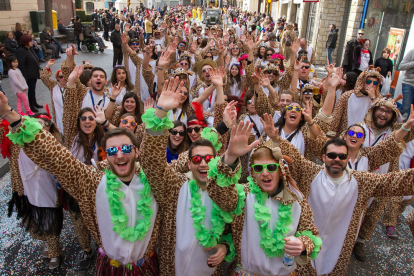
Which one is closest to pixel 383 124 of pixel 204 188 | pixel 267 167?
pixel 267 167

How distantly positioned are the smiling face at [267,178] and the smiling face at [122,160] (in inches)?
36.4

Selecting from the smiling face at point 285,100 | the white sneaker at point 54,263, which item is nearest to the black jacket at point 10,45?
the white sneaker at point 54,263

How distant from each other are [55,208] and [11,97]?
703cm

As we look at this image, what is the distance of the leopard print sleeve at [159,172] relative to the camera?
6.50 ft

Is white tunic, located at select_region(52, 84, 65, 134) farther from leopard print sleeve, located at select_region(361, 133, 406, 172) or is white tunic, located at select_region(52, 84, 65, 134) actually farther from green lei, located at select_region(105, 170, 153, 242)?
leopard print sleeve, located at select_region(361, 133, 406, 172)

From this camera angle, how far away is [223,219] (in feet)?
7.27

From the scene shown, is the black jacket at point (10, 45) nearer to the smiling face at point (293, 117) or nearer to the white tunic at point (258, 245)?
the smiling face at point (293, 117)

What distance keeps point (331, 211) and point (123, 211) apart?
72.6 inches

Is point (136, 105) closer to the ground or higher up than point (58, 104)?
higher up

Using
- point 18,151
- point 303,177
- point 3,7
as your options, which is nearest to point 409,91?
point 303,177

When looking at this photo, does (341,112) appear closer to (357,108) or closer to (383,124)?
(357,108)

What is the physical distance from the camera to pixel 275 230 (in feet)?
7.32

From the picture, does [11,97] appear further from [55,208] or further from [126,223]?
[126,223]

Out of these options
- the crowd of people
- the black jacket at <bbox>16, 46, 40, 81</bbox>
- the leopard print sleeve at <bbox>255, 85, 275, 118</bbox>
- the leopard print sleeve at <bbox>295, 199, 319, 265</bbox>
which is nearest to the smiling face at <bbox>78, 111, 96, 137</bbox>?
the crowd of people
